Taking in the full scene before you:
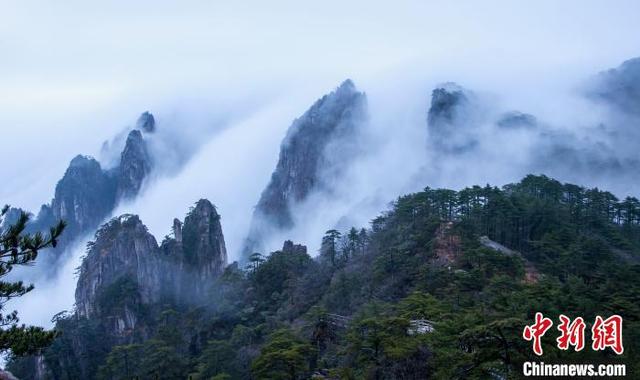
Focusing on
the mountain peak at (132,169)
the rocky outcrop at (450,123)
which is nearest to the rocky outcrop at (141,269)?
the mountain peak at (132,169)

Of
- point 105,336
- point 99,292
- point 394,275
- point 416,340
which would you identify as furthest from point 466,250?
point 99,292

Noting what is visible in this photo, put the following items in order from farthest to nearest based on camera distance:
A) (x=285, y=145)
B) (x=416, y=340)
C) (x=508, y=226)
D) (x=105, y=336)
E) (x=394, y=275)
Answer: (x=285, y=145) < (x=105, y=336) < (x=508, y=226) < (x=394, y=275) < (x=416, y=340)

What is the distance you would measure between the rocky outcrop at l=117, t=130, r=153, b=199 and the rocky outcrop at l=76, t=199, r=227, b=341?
62.0 meters

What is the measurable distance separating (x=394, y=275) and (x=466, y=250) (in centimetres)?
641

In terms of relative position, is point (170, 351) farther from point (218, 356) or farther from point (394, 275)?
point (394, 275)

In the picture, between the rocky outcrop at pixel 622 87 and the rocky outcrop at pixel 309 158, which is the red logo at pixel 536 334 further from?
the rocky outcrop at pixel 622 87

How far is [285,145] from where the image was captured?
5074 inches

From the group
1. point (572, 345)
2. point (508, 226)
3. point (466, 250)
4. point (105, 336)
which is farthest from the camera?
point (105, 336)

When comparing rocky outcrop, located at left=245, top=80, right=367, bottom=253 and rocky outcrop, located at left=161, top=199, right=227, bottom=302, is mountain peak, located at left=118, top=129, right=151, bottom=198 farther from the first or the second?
rocky outcrop, located at left=161, top=199, right=227, bottom=302

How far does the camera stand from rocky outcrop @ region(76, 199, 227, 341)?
2382 inches

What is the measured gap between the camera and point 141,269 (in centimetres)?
6450

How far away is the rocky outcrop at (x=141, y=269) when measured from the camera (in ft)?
198

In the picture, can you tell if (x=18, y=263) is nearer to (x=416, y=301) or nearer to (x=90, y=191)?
(x=416, y=301)

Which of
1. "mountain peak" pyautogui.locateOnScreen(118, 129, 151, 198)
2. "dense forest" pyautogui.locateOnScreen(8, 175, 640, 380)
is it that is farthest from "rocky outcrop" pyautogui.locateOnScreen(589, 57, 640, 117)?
"mountain peak" pyautogui.locateOnScreen(118, 129, 151, 198)
